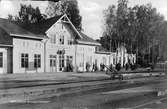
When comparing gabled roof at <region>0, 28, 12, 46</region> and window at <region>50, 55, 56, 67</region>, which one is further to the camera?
window at <region>50, 55, 56, 67</region>

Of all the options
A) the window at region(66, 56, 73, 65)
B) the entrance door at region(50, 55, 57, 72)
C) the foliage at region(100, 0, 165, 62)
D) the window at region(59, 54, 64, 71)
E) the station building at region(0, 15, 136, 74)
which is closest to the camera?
the station building at region(0, 15, 136, 74)

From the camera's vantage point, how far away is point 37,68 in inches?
1314

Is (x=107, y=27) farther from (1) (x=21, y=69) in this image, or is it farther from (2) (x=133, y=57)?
(1) (x=21, y=69)

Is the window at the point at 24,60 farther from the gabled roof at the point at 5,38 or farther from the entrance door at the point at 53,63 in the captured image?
the entrance door at the point at 53,63

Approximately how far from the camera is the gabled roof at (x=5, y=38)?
98.3ft

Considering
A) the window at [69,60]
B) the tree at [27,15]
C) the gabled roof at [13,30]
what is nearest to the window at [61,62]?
the window at [69,60]

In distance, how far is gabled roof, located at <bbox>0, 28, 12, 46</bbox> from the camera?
29947mm

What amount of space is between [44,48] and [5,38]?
564 cm

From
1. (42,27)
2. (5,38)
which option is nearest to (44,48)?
(42,27)

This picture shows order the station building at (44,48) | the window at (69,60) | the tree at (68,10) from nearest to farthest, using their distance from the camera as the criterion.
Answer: the station building at (44,48) < the window at (69,60) < the tree at (68,10)

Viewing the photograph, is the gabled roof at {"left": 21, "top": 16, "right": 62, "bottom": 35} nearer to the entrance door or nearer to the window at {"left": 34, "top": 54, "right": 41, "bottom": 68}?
the window at {"left": 34, "top": 54, "right": 41, "bottom": 68}

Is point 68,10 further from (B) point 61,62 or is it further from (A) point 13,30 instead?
(A) point 13,30

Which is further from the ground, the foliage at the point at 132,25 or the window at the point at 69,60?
the foliage at the point at 132,25

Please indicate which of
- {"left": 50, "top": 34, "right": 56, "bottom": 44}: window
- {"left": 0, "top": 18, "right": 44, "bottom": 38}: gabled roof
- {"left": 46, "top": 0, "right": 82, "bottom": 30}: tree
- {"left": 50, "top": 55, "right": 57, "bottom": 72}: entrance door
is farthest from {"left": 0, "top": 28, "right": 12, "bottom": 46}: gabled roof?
{"left": 46, "top": 0, "right": 82, "bottom": 30}: tree
